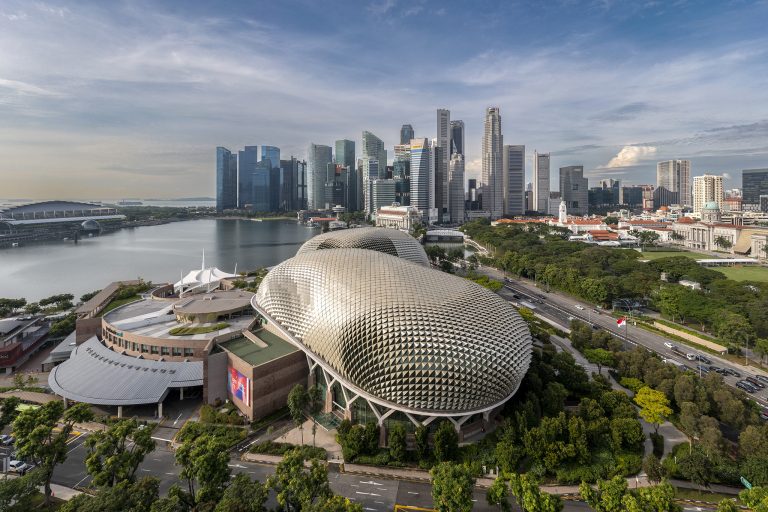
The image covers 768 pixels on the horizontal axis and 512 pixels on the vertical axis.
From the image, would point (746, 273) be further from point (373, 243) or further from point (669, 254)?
point (373, 243)

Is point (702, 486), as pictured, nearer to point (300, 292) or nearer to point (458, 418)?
point (458, 418)

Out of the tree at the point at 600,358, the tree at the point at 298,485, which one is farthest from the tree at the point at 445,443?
the tree at the point at 600,358

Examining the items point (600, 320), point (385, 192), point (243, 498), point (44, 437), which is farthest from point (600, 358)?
point (385, 192)

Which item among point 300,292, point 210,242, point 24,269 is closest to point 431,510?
point 300,292

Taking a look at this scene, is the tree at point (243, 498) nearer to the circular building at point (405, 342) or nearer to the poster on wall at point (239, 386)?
the circular building at point (405, 342)

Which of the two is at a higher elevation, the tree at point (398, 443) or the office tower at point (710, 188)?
the office tower at point (710, 188)
